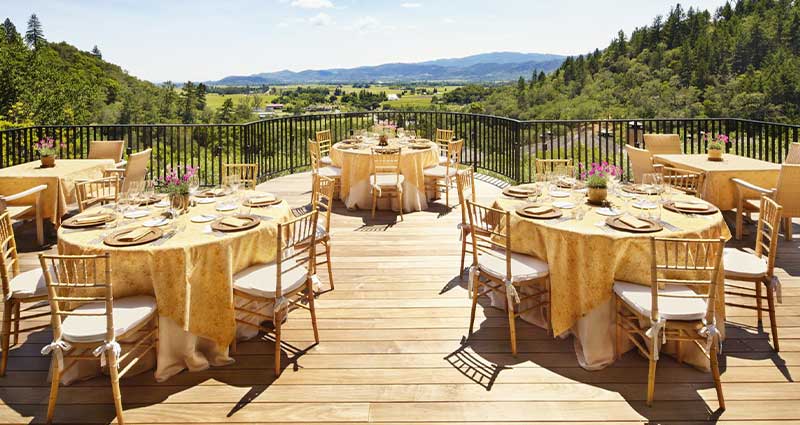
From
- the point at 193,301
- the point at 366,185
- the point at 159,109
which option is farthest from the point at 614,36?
the point at 193,301

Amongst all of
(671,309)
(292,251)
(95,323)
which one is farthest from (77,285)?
(671,309)

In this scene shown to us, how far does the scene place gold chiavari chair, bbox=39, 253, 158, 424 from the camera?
241cm

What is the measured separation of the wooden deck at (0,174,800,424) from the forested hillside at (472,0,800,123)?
2963cm

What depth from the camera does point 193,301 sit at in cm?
295

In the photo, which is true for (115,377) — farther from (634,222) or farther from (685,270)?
(634,222)

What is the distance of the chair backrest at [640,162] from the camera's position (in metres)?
5.91

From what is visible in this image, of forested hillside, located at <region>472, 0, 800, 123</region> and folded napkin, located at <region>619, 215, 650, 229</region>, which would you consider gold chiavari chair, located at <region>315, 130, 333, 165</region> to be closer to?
folded napkin, located at <region>619, 215, 650, 229</region>

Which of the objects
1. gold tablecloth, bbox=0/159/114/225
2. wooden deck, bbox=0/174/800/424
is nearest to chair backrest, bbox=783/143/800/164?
wooden deck, bbox=0/174/800/424

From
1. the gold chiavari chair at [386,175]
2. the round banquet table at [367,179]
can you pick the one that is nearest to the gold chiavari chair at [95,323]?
the gold chiavari chair at [386,175]

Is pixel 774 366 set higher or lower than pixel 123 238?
lower

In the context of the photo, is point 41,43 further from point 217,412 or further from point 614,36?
point 614,36

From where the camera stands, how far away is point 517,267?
130 inches

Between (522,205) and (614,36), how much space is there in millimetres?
63702

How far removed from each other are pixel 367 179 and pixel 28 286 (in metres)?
4.60
